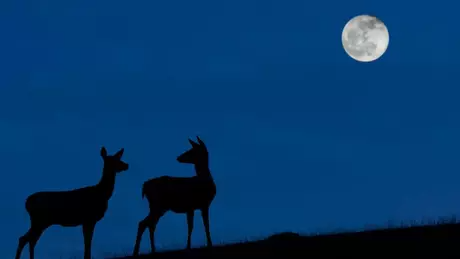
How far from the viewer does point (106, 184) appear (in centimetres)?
2009

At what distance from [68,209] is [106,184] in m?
1.06

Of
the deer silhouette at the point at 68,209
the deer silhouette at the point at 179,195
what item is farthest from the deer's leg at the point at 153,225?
the deer silhouette at the point at 68,209

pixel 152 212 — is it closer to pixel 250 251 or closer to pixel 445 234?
pixel 250 251

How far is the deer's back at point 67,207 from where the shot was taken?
1956 cm

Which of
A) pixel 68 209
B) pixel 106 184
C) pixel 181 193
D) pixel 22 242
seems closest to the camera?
pixel 22 242

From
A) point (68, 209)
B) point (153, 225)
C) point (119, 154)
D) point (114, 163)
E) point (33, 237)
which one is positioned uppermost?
point (119, 154)

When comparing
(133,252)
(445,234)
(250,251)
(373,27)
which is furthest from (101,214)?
(373,27)

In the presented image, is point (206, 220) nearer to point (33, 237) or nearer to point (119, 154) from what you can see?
point (119, 154)

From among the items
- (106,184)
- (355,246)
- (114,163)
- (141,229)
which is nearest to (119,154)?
(114,163)

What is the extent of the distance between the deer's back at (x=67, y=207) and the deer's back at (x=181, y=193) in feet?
5.67

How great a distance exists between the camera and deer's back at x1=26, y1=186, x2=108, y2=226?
19.6 meters

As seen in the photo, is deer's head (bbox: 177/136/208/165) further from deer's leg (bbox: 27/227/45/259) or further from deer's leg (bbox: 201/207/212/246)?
deer's leg (bbox: 27/227/45/259)

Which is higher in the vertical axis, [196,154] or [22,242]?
[196,154]

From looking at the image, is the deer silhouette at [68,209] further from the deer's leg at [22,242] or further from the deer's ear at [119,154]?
the deer's ear at [119,154]
